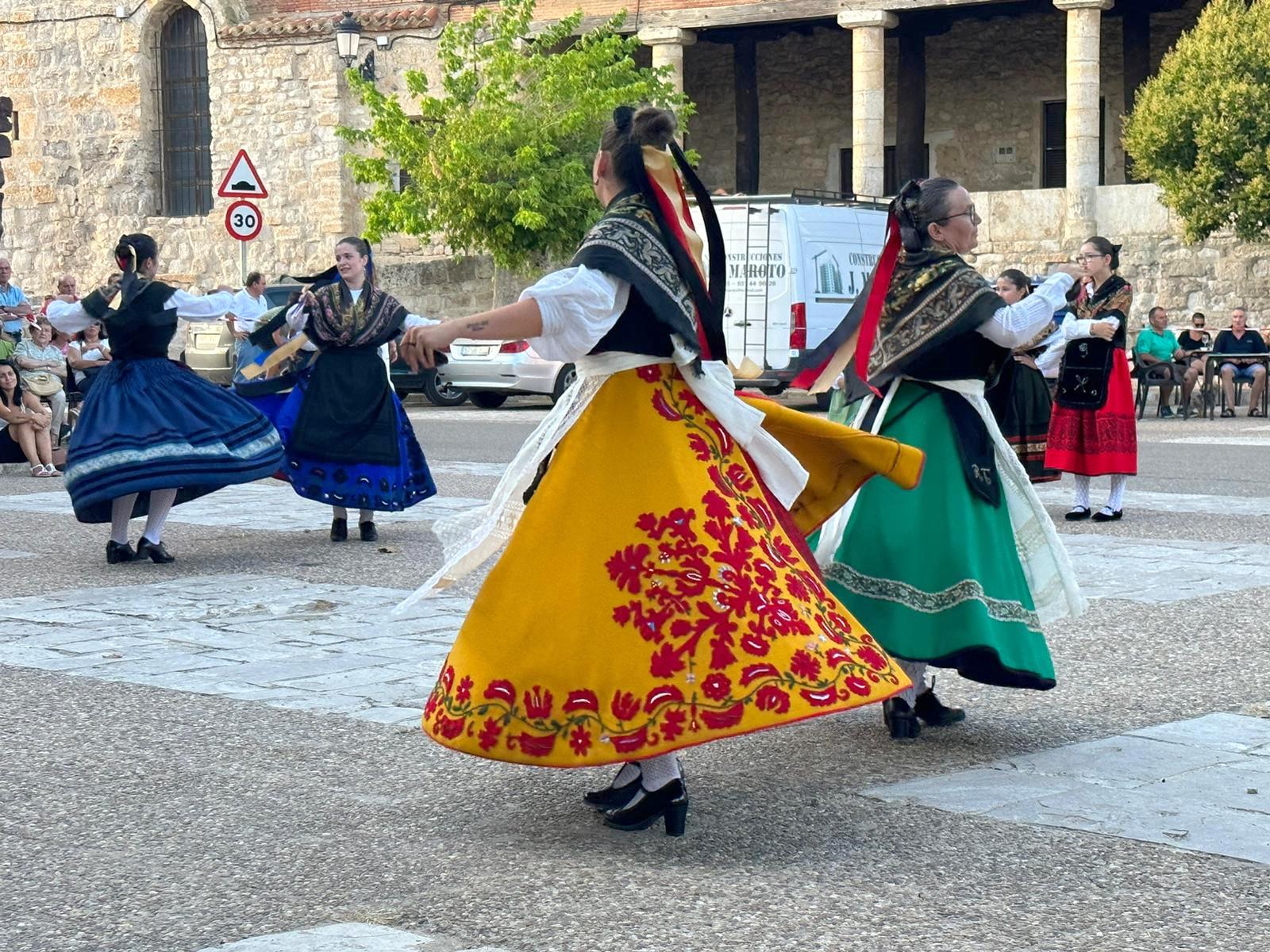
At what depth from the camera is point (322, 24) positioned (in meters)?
34.4

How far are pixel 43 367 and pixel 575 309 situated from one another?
13.8 m

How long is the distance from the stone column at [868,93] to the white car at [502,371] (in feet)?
29.6

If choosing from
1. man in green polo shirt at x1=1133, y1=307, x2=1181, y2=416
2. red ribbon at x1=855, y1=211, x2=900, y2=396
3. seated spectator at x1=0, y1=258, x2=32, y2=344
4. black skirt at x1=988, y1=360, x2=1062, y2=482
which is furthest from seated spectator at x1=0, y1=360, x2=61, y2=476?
man in green polo shirt at x1=1133, y1=307, x2=1181, y2=416

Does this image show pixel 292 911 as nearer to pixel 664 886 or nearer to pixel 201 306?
pixel 664 886

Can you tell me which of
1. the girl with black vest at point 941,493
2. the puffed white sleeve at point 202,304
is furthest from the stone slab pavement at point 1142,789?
the puffed white sleeve at point 202,304

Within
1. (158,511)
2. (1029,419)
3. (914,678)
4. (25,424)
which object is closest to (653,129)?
(914,678)

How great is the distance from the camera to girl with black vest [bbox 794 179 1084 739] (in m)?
5.62

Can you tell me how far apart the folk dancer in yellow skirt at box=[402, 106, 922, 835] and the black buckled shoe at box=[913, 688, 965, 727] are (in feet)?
3.68

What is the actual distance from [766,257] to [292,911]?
19.5 metres

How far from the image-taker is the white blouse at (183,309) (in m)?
10.4

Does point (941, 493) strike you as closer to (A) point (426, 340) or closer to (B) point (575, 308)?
(B) point (575, 308)

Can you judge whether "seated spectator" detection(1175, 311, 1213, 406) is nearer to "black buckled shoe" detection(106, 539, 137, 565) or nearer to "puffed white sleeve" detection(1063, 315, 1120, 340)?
"puffed white sleeve" detection(1063, 315, 1120, 340)

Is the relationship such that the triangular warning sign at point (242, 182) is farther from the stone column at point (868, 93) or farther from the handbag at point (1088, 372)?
the stone column at point (868, 93)

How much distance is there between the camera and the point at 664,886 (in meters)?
4.32
